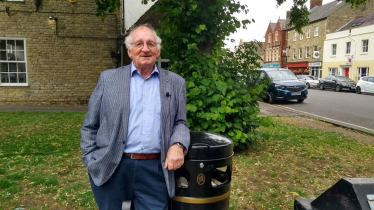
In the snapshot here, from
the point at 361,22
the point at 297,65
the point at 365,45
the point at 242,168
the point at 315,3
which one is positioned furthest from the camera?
the point at 315,3

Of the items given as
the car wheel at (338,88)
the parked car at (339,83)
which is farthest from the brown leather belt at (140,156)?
the car wheel at (338,88)

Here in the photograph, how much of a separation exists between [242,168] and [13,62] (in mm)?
11013

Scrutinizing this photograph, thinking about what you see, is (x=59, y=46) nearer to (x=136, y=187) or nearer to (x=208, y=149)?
(x=136, y=187)

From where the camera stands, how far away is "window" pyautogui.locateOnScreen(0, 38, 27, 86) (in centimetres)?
1202

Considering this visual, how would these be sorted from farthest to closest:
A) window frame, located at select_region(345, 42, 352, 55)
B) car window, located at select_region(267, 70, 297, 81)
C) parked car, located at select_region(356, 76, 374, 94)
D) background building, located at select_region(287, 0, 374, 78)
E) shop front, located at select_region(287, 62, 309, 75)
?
1. shop front, located at select_region(287, 62, 309, 75)
2. background building, located at select_region(287, 0, 374, 78)
3. window frame, located at select_region(345, 42, 352, 55)
4. parked car, located at select_region(356, 76, 374, 94)
5. car window, located at select_region(267, 70, 297, 81)

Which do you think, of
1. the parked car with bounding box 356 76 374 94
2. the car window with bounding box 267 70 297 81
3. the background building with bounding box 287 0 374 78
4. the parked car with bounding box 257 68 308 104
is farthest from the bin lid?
the background building with bounding box 287 0 374 78

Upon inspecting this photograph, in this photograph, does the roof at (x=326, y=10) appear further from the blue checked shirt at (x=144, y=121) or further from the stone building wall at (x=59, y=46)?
the blue checked shirt at (x=144, y=121)

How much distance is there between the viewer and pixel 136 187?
203cm

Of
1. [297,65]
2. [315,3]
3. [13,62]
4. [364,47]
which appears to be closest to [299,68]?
[297,65]

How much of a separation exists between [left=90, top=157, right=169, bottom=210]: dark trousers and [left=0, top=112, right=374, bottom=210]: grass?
152 cm

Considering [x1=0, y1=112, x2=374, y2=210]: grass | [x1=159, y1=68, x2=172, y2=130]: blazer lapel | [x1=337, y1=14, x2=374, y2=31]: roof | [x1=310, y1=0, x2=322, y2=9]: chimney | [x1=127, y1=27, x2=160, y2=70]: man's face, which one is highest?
[x1=310, y1=0, x2=322, y2=9]: chimney

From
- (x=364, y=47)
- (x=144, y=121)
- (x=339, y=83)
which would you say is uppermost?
(x=364, y=47)

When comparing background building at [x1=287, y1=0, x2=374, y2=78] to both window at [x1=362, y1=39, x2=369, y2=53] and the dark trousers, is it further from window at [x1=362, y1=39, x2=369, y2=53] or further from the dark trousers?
the dark trousers

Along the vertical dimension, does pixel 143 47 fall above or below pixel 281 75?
below
